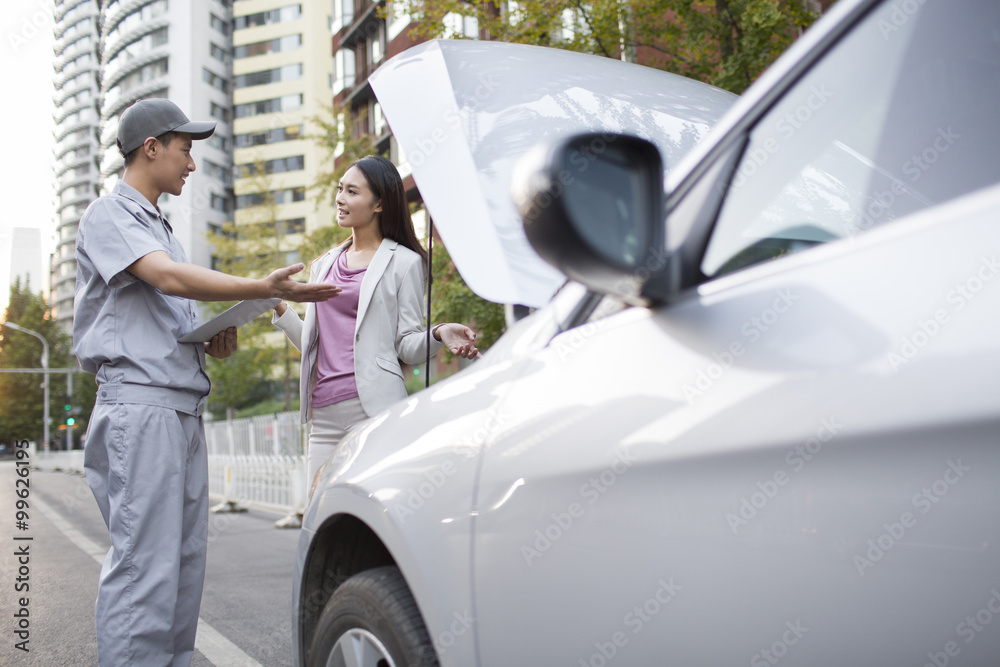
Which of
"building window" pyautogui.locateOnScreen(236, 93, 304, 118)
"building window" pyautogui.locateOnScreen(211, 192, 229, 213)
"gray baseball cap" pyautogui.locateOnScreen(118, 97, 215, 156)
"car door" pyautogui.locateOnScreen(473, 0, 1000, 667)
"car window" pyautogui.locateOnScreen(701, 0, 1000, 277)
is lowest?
"car door" pyautogui.locateOnScreen(473, 0, 1000, 667)

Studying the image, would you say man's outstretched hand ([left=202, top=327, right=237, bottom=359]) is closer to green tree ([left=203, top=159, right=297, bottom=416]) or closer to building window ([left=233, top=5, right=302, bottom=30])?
green tree ([left=203, top=159, right=297, bottom=416])

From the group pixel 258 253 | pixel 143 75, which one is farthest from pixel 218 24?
pixel 258 253

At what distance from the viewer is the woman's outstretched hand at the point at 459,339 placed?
103 inches

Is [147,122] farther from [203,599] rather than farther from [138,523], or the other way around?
[203,599]

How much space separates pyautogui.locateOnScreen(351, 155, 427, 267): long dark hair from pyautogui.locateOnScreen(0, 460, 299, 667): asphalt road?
6.75 ft

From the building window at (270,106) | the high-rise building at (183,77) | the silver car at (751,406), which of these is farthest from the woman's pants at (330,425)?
the building window at (270,106)

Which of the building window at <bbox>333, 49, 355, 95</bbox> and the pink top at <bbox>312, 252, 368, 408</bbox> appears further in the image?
the building window at <bbox>333, 49, 355, 95</bbox>

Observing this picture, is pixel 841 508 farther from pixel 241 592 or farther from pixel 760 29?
pixel 760 29

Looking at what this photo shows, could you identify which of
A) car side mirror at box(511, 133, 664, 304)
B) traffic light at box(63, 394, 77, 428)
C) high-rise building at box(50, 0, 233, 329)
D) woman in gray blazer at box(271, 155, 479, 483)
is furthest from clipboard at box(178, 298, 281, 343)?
high-rise building at box(50, 0, 233, 329)

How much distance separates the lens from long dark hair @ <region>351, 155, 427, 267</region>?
10.3ft

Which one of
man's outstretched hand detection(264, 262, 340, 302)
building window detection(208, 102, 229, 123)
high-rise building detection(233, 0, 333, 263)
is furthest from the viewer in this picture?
building window detection(208, 102, 229, 123)

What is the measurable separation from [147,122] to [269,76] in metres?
65.6

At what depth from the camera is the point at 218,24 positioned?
6831 centimetres

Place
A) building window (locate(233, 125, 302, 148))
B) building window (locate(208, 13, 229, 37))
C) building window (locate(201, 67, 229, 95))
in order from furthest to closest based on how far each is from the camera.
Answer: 1. building window (locate(208, 13, 229, 37))
2. building window (locate(201, 67, 229, 95))
3. building window (locate(233, 125, 302, 148))
